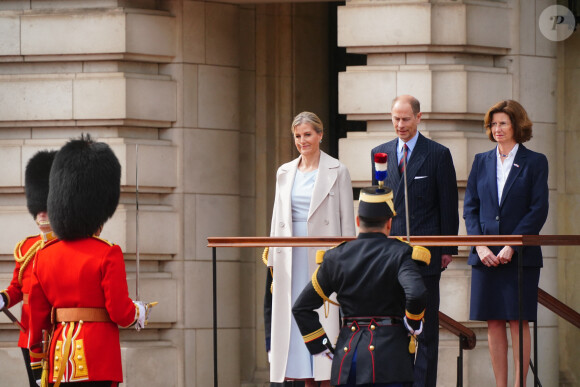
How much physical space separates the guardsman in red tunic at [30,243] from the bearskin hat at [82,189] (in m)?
0.95

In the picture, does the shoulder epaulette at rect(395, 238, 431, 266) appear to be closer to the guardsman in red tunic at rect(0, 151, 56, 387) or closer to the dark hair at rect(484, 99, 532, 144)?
the dark hair at rect(484, 99, 532, 144)

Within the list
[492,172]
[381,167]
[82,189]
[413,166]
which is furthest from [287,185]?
[381,167]

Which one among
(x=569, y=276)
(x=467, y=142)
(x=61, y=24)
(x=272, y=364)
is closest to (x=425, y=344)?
(x=272, y=364)

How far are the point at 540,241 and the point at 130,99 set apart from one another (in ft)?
14.9

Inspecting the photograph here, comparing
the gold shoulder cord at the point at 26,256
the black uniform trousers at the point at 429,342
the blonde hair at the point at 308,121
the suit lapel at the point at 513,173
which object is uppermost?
the blonde hair at the point at 308,121

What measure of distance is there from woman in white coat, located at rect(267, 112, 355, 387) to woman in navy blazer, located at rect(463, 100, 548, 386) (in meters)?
0.88

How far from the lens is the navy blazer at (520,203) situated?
847 cm

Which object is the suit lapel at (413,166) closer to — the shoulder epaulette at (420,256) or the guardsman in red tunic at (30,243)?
the shoulder epaulette at (420,256)

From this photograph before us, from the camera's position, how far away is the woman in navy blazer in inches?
331

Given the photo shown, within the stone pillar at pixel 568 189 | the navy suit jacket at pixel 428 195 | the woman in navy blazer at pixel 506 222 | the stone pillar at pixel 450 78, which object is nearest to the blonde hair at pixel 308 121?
the navy suit jacket at pixel 428 195

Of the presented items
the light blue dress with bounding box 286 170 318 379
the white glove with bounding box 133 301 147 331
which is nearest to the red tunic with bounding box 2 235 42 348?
the white glove with bounding box 133 301 147 331

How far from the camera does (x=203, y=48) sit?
11398mm

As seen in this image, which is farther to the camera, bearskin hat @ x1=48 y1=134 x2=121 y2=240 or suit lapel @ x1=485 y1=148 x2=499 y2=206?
suit lapel @ x1=485 y1=148 x2=499 y2=206

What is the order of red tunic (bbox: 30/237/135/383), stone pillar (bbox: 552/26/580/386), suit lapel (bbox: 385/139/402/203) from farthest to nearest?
stone pillar (bbox: 552/26/580/386)
suit lapel (bbox: 385/139/402/203)
red tunic (bbox: 30/237/135/383)
